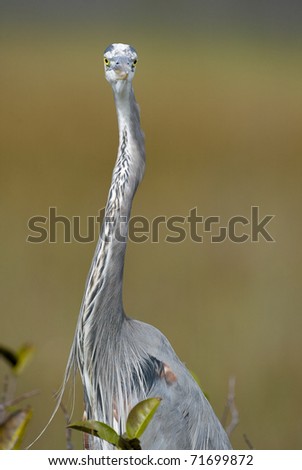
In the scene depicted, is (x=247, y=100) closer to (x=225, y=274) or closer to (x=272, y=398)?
(x=225, y=274)

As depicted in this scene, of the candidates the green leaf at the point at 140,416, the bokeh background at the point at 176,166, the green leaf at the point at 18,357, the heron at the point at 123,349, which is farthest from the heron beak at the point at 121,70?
the bokeh background at the point at 176,166

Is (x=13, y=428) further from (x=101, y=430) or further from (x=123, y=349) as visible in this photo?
(x=123, y=349)

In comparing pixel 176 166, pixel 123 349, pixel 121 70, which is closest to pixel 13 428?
pixel 123 349

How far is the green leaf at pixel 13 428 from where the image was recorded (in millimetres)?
1899

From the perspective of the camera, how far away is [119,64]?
2352 mm

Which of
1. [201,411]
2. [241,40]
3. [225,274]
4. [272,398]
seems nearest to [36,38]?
[241,40]

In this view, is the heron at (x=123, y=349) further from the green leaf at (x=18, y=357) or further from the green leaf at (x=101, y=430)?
the green leaf at (x=101, y=430)

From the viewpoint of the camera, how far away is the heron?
2400 millimetres

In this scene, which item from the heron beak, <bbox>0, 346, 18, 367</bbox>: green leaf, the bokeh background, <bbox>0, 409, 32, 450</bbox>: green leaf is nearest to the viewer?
<bbox>0, 409, 32, 450</bbox>: green leaf

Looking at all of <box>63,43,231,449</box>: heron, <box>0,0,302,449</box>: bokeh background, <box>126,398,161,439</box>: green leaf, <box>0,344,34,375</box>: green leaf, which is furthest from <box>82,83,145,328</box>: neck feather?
<box>0,0,302,449</box>: bokeh background

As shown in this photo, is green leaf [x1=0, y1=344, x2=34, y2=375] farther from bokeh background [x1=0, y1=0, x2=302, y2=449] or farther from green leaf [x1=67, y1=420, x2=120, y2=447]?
bokeh background [x1=0, y1=0, x2=302, y2=449]

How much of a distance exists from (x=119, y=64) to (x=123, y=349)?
750 mm

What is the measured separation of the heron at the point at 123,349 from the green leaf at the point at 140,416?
46 cm

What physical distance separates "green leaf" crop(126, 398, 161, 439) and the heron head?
830 mm
